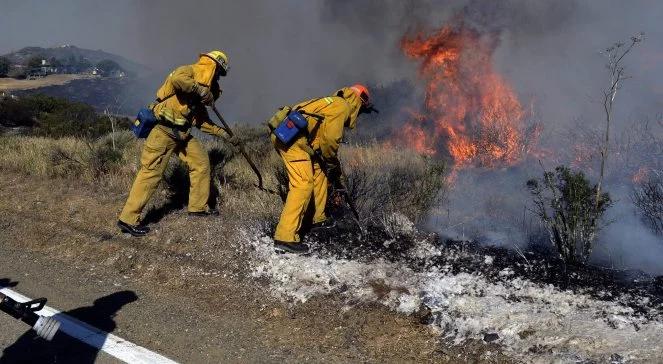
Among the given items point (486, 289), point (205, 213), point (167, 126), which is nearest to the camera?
point (486, 289)

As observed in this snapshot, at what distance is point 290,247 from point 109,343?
1.85 meters

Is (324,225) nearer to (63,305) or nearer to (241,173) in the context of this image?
(63,305)

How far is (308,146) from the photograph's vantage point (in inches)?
201

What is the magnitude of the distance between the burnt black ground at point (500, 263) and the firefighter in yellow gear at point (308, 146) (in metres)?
0.35

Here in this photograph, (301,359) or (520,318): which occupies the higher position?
(520,318)

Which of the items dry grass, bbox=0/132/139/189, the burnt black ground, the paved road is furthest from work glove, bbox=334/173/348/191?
dry grass, bbox=0/132/139/189

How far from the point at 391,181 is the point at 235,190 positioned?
210 cm

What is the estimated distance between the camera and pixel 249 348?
142 inches

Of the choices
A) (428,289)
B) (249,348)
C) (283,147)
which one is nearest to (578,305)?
(428,289)

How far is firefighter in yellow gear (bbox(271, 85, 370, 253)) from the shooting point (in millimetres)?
4949

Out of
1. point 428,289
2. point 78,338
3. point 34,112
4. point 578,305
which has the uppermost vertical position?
point 578,305

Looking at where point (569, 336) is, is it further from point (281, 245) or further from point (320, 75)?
point (320, 75)

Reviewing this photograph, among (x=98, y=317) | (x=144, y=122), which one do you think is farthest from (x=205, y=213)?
(x=98, y=317)

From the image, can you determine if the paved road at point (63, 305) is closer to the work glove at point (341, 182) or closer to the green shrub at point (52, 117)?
the work glove at point (341, 182)
